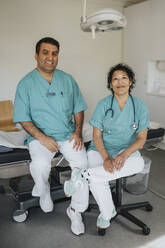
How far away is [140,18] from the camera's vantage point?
3537 mm

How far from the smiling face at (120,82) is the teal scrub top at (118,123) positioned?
0.09 m

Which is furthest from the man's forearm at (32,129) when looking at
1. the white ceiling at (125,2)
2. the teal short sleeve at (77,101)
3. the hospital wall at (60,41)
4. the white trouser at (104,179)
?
the white ceiling at (125,2)

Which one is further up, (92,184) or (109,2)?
(109,2)

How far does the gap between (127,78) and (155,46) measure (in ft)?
6.14

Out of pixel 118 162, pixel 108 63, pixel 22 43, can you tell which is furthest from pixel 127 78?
pixel 108 63

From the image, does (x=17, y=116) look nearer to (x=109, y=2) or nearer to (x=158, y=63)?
(x=158, y=63)

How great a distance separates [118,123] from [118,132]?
62 mm

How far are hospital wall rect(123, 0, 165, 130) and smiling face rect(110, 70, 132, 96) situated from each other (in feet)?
5.71

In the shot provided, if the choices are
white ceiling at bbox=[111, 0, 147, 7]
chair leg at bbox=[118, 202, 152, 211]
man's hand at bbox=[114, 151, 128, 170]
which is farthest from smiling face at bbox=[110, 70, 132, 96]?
white ceiling at bbox=[111, 0, 147, 7]

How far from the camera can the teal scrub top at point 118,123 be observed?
1758mm

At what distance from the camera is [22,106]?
194 cm

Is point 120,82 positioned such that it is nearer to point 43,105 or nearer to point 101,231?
point 43,105

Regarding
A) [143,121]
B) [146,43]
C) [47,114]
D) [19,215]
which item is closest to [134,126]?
[143,121]

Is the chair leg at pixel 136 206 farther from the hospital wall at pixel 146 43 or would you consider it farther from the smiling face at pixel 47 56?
the hospital wall at pixel 146 43
